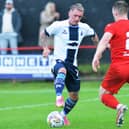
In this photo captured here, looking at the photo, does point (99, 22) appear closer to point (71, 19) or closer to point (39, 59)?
point (39, 59)

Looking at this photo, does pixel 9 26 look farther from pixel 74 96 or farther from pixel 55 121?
pixel 55 121

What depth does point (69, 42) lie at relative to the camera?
12836mm

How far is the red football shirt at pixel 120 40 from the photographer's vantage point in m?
11.3

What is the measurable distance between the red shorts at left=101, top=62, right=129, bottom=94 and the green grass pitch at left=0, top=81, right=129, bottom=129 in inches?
33.2

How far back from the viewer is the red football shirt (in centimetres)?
1130

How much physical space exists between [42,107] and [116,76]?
184 inches

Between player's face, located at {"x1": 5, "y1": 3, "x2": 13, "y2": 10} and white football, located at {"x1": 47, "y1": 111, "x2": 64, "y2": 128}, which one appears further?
player's face, located at {"x1": 5, "y1": 3, "x2": 13, "y2": 10}

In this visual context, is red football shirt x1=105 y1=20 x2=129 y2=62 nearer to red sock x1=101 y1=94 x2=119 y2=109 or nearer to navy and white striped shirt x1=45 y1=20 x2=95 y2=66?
red sock x1=101 y1=94 x2=119 y2=109

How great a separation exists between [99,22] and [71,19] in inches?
425

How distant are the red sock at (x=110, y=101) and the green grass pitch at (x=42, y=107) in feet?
2.23

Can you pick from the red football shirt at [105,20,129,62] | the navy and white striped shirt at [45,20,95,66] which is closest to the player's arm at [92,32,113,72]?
the red football shirt at [105,20,129,62]

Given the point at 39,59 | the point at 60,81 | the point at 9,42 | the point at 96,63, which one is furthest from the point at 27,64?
the point at 96,63

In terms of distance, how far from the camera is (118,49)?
11.4 metres

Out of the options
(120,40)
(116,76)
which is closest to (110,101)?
(116,76)
